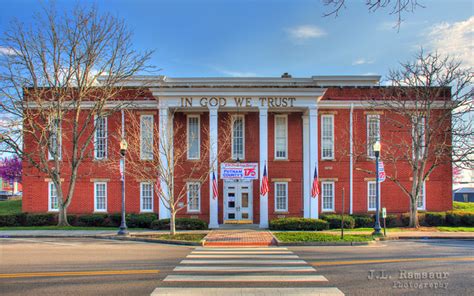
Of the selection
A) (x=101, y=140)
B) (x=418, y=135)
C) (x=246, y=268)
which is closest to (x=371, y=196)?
(x=418, y=135)

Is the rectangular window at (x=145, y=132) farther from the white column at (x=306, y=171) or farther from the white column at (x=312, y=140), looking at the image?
the white column at (x=306, y=171)

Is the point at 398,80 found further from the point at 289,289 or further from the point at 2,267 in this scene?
the point at 2,267

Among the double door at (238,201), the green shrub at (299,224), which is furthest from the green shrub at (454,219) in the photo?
the double door at (238,201)

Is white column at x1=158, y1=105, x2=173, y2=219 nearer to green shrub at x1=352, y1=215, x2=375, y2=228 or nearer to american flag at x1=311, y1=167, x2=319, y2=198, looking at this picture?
american flag at x1=311, y1=167, x2=319, y2=198

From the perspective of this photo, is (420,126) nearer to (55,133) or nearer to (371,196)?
(371,196)

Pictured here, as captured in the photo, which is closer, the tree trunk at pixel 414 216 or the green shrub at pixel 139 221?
the tree trunk at pixel 414 216

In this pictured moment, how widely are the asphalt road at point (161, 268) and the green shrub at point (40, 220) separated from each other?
8.05 m

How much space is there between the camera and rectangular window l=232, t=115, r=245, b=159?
→ 24552mm

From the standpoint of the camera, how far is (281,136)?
24672 mm

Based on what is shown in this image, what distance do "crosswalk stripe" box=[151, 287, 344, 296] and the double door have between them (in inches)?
653

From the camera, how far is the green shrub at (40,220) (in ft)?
73.3

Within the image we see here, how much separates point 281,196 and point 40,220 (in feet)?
51.3

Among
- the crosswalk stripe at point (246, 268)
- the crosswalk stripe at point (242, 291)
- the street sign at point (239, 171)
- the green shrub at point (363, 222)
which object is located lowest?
the green shrub at point (363, 222)

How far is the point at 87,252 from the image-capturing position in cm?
1259
